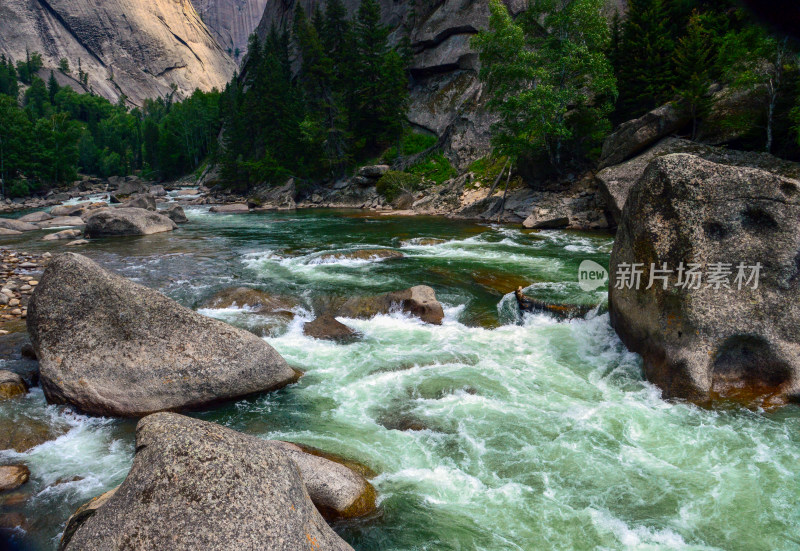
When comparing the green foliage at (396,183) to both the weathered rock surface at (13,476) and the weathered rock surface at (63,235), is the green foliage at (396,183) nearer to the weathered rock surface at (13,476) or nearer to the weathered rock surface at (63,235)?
the weathered rock surface at (63,235)

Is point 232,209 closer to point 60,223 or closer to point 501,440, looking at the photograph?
point 60,223

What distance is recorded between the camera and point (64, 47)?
154 meters

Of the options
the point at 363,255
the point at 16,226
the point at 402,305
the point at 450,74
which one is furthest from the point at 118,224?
the point at 450,74

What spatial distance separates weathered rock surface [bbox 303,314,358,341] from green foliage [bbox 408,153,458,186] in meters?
32.1

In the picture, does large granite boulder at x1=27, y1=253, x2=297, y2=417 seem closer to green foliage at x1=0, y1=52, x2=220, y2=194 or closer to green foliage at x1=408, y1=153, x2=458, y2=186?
green foliage at x1=408, y1=153, x2=458, y2=186

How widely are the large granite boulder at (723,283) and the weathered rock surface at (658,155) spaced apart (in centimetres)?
1190

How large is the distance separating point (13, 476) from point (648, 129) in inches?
1062

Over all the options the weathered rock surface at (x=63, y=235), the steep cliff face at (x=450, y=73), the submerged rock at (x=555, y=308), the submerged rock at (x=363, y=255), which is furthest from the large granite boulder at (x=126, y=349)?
the steep cliff face at (x=450, y=73)

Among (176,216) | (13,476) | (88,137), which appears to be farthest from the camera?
(88,137)

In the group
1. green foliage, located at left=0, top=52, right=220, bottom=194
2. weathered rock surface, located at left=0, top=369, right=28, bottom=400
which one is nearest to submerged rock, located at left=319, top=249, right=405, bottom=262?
weathered rock surface, located at left=0, top=369, right=28, bottom=400

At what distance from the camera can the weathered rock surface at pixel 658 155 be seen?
18938mm

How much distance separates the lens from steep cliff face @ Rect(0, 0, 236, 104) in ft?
482

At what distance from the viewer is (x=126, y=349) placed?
7422 mm

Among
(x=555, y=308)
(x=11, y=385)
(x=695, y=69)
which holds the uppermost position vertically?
(x=695, y=69)
